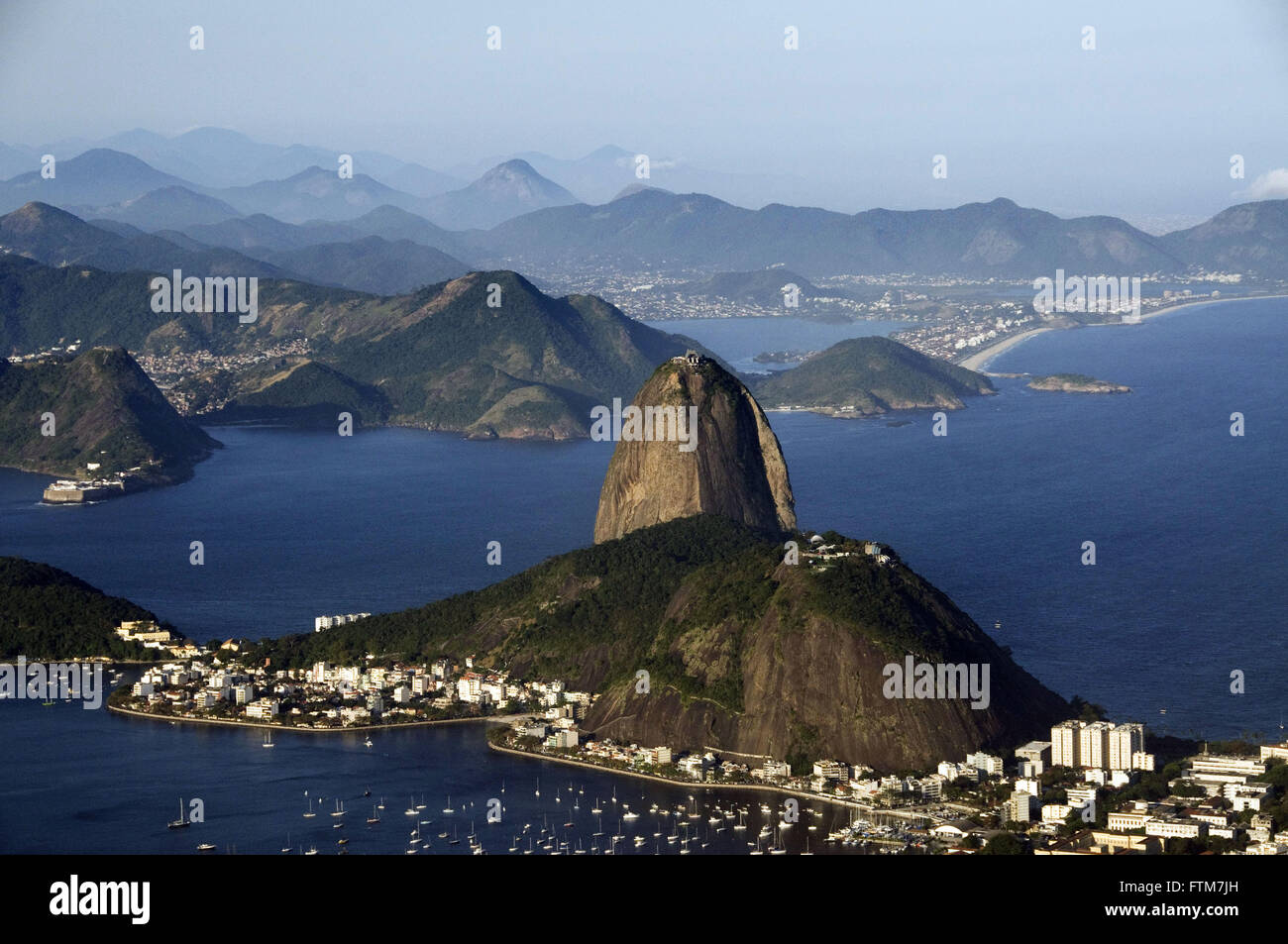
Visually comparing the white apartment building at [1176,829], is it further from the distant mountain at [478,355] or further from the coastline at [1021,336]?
the coastline at [1021,336]

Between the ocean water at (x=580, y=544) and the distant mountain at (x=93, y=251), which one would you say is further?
the distant mountain at (x=93, y=251)

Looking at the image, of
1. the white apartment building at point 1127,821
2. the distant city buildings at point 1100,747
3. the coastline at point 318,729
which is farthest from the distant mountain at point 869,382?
the white apartment building at point 1127,821

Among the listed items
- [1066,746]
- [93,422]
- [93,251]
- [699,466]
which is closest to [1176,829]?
[1066,746]

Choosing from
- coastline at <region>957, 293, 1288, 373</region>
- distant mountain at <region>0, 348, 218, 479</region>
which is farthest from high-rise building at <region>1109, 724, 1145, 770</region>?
coastline at <region>957, 293, 1288, 373</region>

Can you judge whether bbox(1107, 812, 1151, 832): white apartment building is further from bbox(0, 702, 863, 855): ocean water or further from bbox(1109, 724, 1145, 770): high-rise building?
bbox(0, 702, 863, 855): ocean water
